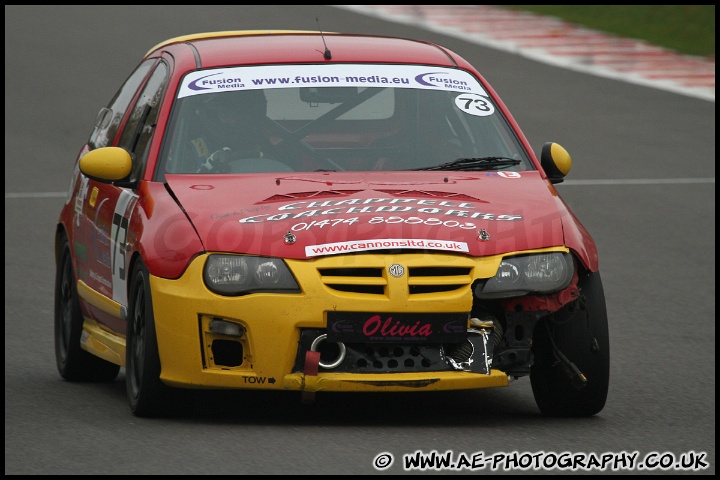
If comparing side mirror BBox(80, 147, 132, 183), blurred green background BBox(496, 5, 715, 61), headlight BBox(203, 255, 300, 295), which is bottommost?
blurred green background BBox(496, 5, 715, 61)

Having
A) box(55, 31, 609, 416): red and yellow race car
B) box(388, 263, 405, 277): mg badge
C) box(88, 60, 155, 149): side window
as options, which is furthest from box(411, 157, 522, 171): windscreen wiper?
box(88, 60, 155, 149): side window

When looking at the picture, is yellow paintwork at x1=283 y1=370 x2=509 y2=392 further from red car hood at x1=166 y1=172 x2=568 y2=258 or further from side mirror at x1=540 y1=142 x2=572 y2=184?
side mirror at x1=540 y1=142 x2=572 y2=184

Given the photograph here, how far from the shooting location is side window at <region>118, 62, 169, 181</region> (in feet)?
25.0

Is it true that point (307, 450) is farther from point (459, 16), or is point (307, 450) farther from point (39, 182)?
point (459, 16)

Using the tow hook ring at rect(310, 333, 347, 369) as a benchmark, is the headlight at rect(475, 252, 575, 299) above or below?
above

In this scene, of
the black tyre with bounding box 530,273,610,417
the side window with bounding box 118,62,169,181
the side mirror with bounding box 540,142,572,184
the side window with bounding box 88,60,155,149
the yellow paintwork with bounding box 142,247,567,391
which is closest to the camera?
the yellow paintwork with bounding box 142,247,567,391

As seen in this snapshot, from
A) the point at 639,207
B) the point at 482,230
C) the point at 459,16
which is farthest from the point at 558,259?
the point at 459,16

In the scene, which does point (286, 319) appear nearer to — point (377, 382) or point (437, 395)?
point (377, 382)

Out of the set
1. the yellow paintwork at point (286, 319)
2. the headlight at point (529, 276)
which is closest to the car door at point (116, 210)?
the yellow paintwork at point (286, 319)

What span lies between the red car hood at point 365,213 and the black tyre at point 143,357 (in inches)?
14.9

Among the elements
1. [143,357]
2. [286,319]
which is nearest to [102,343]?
[143,357]

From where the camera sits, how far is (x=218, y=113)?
7.58m

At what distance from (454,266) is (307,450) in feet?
3.12

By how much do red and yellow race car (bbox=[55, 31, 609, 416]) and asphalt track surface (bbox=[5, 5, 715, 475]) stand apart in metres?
0.25
